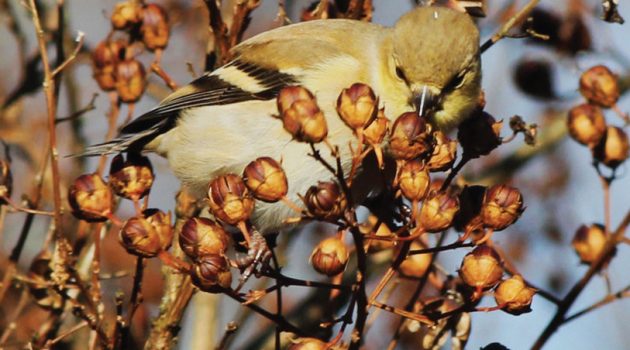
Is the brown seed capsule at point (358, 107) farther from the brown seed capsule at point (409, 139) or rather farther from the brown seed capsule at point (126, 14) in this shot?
the brown seed capsule at point (126, 14)

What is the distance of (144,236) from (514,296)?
38.2 inches

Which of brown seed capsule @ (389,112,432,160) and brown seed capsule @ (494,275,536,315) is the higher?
brown seed capsule @ (389,112,432,160)

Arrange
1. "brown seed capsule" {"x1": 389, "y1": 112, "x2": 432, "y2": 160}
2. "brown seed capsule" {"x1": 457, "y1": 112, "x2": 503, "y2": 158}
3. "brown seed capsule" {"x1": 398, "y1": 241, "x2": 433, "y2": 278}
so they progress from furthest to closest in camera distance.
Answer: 1. "brown seed capsule" {"x1": 398, "y1": 241, "x2": 433, "y2": 278}
2. "brown seed capsule" {"x1": 457, "y1": 112, "x2": 503, "y2": 158}
3. "brown seed capsule" {"x1": 389, "y1": 112, "x2": 432, "y2": 160}

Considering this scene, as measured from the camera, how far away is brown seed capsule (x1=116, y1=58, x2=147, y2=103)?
3338 mm

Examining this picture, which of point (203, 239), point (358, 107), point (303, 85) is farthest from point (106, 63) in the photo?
point (358, 107)

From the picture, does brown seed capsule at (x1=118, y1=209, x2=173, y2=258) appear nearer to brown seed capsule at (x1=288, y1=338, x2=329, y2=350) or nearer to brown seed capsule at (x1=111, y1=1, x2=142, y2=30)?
brown seed capsule at (x1=288, y1=338, x2=329, y2=350)

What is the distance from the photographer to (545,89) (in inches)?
178

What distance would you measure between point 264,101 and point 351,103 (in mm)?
1387

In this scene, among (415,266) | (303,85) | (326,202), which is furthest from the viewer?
(303,85)

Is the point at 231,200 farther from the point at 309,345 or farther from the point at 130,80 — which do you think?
the point at 130,80

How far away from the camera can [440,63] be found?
10.9ft

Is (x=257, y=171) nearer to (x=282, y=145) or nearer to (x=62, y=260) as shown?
(x=62, y=260)

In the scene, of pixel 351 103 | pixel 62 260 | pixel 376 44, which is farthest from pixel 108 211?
pixel 376 44

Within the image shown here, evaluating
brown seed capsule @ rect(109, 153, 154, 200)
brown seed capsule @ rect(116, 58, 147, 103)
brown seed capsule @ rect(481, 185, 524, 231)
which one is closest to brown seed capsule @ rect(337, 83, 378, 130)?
brown seed capsule @ rect(481, 185, 524, 231)
